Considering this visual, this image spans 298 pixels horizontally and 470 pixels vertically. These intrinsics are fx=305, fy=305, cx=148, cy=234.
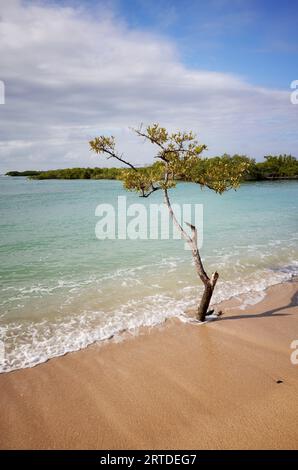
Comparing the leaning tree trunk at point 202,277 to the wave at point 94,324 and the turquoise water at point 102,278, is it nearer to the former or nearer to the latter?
the wave at point 94,324

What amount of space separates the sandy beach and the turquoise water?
0.90 metres

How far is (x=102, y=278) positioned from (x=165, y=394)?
685 cm

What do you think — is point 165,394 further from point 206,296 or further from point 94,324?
point 94,324

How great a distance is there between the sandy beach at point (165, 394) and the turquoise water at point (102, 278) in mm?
905

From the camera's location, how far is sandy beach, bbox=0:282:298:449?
4.58 meters

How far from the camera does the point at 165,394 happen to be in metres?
5.51

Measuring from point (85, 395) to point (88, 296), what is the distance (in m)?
4.79

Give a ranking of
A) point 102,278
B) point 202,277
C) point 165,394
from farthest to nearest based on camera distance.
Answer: point 102,278, point 202,277, point 165,394

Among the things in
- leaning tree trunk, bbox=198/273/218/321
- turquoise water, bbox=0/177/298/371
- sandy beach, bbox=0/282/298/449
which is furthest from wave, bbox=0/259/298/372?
leaning tree trunk, bbox=198/273/218/321

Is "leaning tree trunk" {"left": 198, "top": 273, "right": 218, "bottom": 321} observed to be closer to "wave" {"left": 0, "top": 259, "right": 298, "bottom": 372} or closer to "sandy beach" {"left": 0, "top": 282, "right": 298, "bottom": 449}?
"sandy beach" {"left": 0, "top": 282, "right": 298, "bottom": 449}

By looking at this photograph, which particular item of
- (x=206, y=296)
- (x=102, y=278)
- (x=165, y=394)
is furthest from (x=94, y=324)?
(x=102, y=278)

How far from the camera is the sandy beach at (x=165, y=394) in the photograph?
4.58 metres
